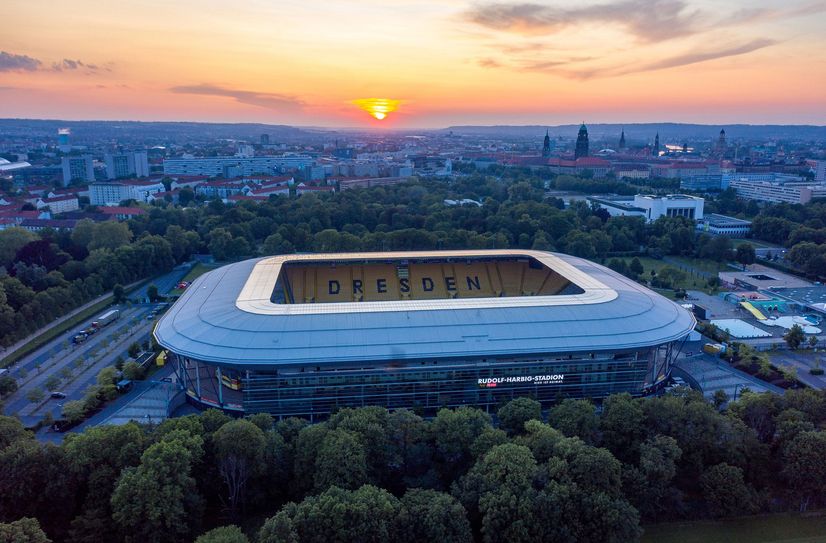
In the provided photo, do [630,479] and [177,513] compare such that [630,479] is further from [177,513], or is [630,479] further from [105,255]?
[105,255]

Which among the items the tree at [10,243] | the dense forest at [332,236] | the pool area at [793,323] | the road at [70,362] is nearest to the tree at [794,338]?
the pool area at [793,323]

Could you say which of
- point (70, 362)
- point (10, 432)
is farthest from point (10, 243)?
point (10, 432)

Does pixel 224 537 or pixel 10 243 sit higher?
pixel 10 243

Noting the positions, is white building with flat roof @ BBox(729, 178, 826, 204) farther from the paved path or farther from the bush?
the bush

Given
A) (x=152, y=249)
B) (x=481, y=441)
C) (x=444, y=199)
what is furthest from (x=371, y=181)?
(x=481, y=441)

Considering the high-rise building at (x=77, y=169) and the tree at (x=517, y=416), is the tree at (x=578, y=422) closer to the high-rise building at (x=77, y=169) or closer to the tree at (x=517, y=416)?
the tree at (x=517, y=416)

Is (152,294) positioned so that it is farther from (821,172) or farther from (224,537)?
(821,172)

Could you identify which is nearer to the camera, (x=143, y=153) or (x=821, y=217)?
(x=821, y=217)
